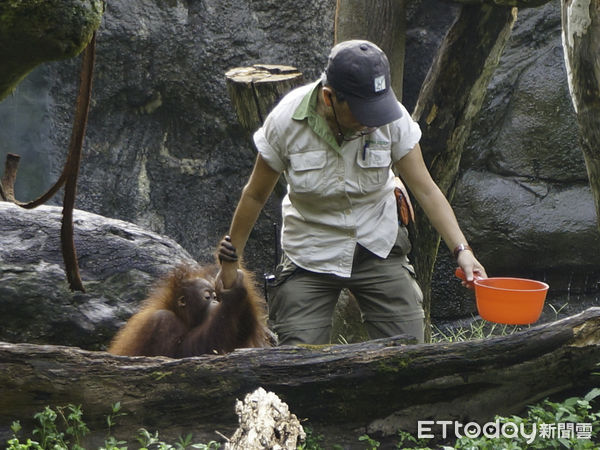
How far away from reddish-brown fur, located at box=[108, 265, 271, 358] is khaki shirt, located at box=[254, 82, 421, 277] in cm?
48

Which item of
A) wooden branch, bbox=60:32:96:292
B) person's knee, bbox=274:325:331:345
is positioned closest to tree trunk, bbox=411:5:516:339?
person's knee, bbox=274:325:331:345

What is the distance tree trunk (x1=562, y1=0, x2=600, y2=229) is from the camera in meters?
3.59

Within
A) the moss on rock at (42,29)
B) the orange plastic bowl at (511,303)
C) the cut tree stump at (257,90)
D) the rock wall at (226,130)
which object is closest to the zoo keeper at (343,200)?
the orange plastic bowl at (511,303)

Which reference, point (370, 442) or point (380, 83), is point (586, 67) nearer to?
point (380, 83)

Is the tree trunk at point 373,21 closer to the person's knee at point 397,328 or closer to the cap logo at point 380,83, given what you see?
the cap logo at point 380,83

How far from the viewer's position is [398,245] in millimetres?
4117

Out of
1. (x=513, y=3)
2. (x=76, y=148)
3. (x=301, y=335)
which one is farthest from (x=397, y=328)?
(x=76, y=148)

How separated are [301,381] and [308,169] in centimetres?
88

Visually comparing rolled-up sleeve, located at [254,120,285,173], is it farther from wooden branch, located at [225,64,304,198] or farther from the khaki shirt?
wooden branch, located at [225,64,304,198]

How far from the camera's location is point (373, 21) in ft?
16.9

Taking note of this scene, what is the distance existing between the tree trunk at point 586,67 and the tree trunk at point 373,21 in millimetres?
1545

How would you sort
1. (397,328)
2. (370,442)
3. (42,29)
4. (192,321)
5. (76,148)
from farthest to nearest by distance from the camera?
(192,321)
(397,328)
(370,442)
(76,148)
(42,29)

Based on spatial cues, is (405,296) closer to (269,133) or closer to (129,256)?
(269,133)

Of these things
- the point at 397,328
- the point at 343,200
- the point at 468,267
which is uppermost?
the point at 343,200
